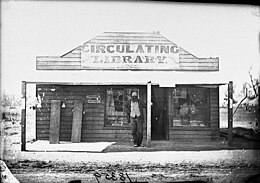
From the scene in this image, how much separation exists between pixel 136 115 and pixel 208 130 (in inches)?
40.5

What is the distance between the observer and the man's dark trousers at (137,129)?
16.9 ft

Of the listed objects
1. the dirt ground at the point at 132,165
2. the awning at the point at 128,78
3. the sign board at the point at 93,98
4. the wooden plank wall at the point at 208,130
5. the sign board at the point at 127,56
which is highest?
the sign board at the point at 127,56

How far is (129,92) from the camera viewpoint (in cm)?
515

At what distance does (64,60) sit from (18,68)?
2.03 ft

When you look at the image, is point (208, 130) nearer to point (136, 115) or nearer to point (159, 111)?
point (159, 111)

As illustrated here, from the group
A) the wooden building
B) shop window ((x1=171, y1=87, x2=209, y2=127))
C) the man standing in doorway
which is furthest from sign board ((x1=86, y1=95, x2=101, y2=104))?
shop window ((x1=171, y1=87, x2=209, y2=127))

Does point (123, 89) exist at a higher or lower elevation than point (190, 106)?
higher

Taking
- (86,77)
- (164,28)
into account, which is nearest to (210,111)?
(164,28)

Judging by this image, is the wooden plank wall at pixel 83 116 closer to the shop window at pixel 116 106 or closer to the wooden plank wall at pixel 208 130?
the shop window at pixel 116 106

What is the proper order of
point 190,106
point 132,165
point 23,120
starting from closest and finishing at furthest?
point 23,120, point 132,165, point 190,106

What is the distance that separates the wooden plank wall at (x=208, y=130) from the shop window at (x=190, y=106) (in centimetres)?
6

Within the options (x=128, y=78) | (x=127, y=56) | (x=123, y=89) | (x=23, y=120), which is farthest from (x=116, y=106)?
(x=23, y=120)

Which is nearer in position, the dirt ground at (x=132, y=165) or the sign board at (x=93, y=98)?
the dirt ground at (x=132, y=165)

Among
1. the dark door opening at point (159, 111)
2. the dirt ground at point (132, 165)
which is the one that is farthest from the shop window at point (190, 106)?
the dirt ground at point (132, 165)
